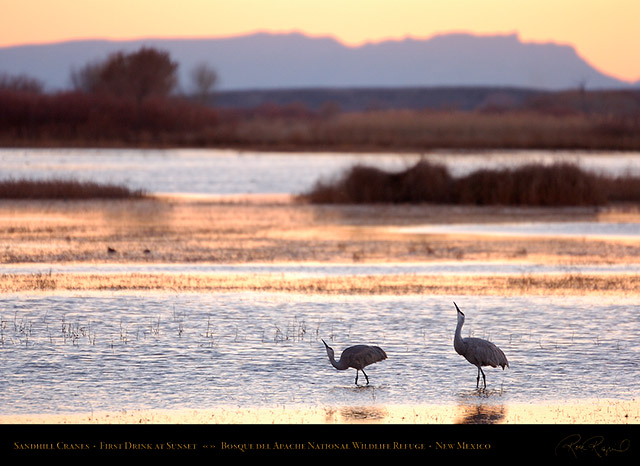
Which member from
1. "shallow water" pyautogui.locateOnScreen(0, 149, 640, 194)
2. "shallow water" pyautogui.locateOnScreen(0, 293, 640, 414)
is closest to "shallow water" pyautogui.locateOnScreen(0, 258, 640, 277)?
"shallow water" pyautogui.locateOnScreen(0, 293, 640, 414)

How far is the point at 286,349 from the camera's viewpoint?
471 inches

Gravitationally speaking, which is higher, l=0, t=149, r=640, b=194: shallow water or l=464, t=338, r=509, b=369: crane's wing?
l=464, t=338, r=509, b=369: crane's wing

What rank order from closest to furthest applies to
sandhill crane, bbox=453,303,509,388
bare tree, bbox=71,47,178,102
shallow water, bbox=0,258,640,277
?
sandhill crane, bbox=453,303,509,388, shallow water, bbox=0,258,640,277, bare tree, bbox=71,47,178,102

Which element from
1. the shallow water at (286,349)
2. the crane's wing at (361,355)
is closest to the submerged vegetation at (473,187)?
the shallow water at (286,349)

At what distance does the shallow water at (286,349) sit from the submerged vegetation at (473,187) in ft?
57.7

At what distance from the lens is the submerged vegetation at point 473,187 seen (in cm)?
3275

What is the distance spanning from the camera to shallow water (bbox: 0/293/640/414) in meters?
9.93

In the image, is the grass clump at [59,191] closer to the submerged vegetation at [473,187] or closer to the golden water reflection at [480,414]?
the submerged vegetation at [473,187]

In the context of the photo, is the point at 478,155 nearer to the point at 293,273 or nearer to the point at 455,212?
the point at 455,212

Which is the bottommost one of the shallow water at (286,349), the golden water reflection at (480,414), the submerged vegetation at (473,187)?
the submerged vegetation at (473,187)

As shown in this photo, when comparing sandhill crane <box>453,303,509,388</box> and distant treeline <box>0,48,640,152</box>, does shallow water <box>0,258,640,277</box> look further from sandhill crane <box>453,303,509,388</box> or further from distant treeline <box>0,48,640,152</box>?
distant treeline <box>0,48,640,152</box>
